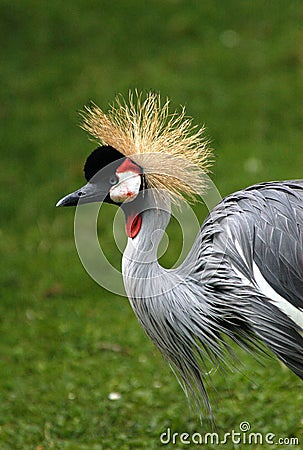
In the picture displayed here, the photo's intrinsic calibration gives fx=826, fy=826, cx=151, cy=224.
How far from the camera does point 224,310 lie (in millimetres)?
2592

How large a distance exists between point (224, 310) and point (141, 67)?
4439 mm

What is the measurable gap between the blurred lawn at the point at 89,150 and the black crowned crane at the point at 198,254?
31.5 inches

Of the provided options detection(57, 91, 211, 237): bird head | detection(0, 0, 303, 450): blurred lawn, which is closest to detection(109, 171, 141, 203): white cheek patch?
detection(57, 91, 211, 237): bird head

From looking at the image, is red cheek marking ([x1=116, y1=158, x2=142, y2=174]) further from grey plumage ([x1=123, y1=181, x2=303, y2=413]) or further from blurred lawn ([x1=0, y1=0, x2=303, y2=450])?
blurred lawn ([x1=0, y1=0, x2=303, y2=450])

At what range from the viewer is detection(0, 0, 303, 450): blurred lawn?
352 centimetres

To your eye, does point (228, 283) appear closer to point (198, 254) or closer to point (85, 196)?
point (198, 254)

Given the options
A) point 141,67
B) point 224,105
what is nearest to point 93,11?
point 141,67

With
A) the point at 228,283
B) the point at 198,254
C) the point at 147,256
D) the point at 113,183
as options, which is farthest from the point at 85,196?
the point at 228,283

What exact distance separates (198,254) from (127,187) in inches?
12.6

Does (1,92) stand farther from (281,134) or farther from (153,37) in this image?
(281,134)

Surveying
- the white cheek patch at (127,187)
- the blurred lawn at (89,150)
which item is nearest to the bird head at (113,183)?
the white cheek patch at (127,187)

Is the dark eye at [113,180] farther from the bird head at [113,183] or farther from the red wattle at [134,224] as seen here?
the red wattle at [134,224]

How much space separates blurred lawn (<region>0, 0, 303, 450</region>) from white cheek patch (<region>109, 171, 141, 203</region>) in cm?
115

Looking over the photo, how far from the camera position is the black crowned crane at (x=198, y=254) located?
2594mm
